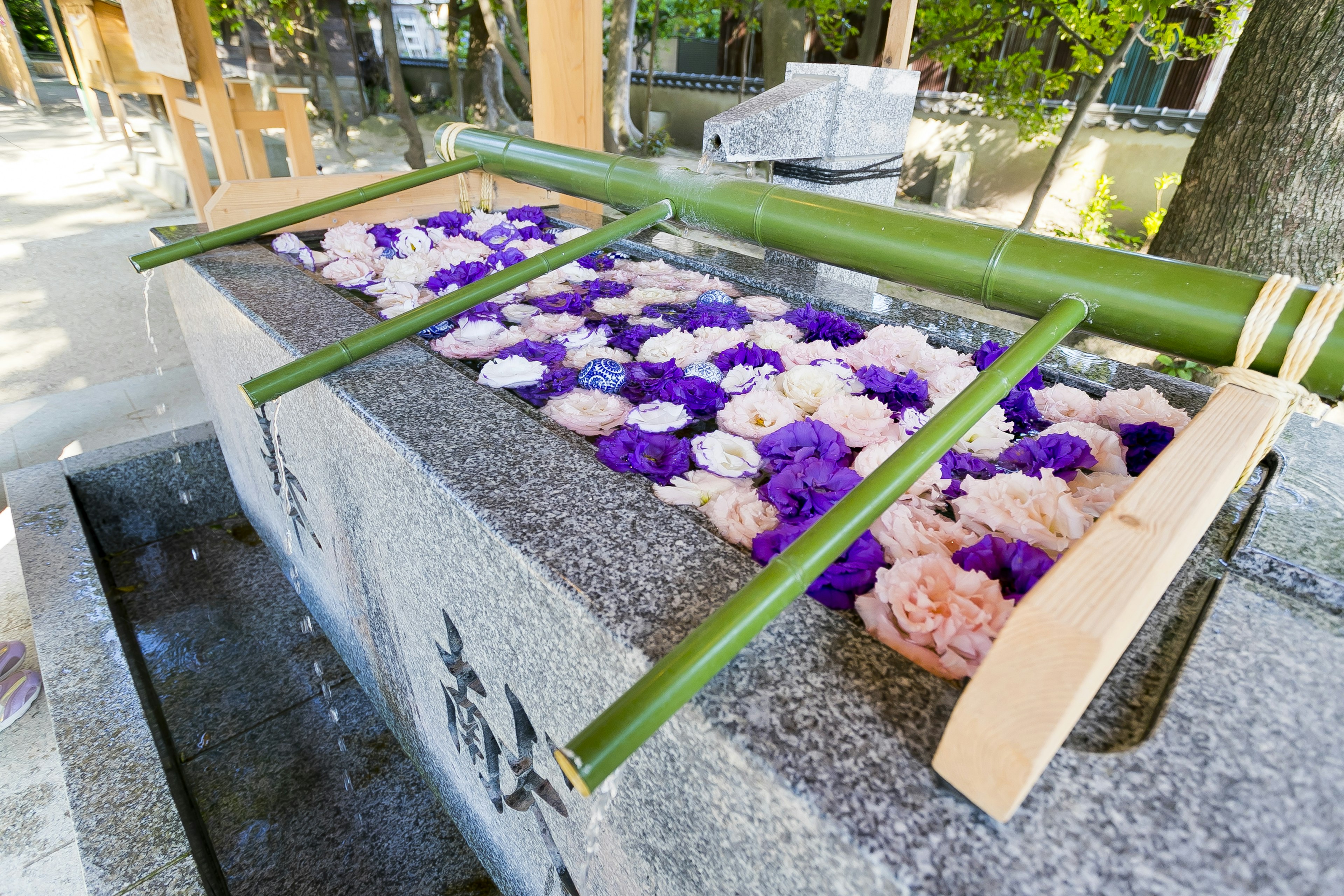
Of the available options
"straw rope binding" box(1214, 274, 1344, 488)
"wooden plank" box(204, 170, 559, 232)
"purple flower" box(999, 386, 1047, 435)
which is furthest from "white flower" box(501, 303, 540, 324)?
"straw rope binding" box(1214, 274, 1344, 488)

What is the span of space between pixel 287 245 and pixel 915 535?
2811 mm

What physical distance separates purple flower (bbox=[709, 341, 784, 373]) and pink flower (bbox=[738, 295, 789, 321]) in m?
0.42

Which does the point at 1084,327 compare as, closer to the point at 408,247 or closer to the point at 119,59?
the point at 408,247

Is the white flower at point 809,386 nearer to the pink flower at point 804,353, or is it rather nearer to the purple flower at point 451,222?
the pink flower at point 804,353

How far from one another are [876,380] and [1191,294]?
2.29ft

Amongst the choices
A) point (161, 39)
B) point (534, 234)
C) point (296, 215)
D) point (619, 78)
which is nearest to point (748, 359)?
point (534, 234)

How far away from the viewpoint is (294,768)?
8.45 feet

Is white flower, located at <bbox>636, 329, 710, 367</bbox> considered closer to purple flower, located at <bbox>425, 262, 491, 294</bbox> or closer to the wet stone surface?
purple flower, located at <bbox>425, 262, 491, 294</bbox>

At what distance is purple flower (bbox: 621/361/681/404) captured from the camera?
1.88m

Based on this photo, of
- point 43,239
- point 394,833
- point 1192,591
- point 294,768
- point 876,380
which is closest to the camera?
point 1192,591

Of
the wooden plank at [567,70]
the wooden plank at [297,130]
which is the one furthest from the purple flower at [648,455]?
the wooden plank at [297,130]

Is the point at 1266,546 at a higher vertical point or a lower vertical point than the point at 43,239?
higher

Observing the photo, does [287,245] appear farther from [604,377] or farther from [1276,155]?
[1276,155]

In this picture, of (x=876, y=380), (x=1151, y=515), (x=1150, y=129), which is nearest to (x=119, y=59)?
(x=876, y=380)
